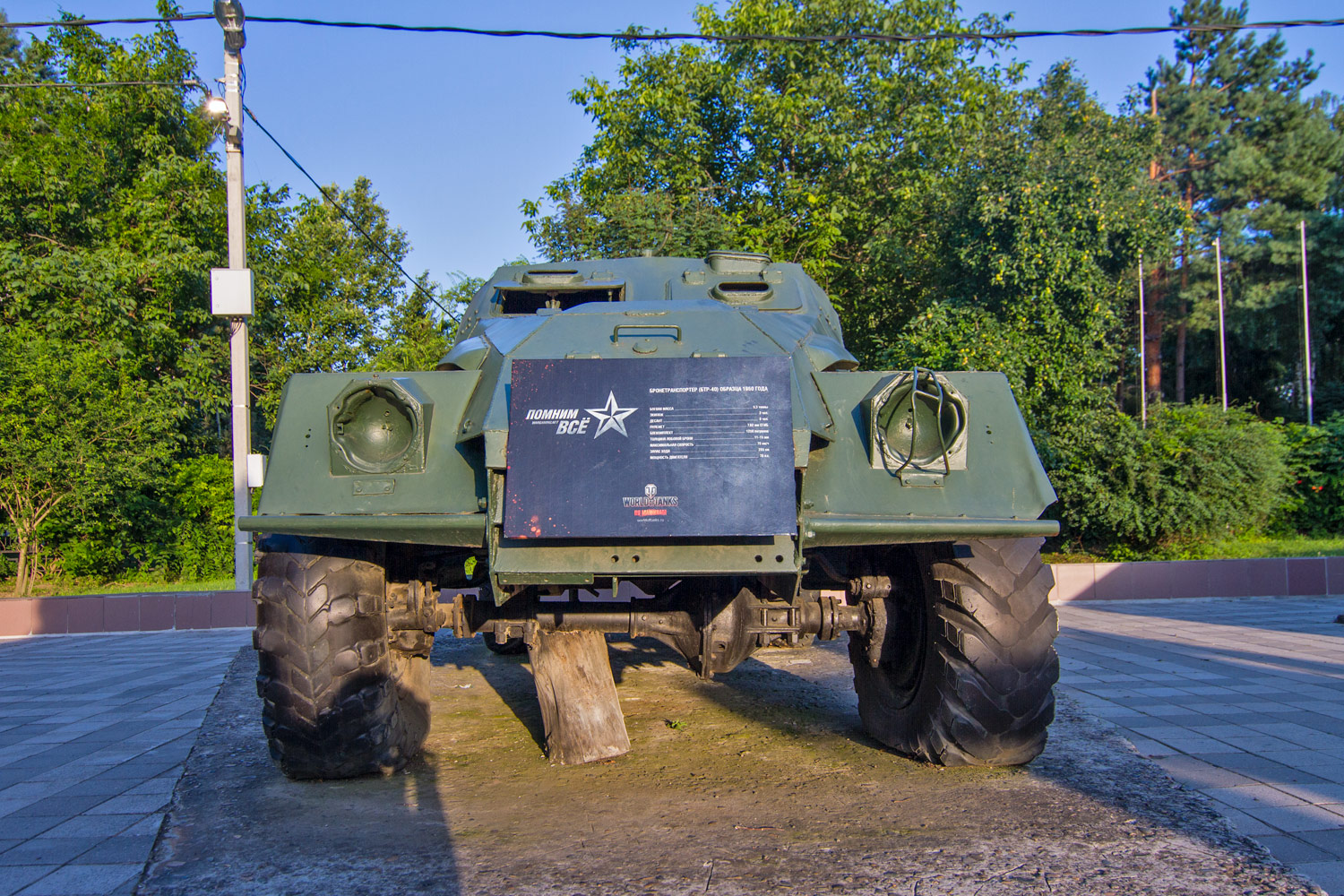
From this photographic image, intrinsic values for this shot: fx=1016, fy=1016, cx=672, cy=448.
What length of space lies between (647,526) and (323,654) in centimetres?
142

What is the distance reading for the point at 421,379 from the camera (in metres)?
4.03

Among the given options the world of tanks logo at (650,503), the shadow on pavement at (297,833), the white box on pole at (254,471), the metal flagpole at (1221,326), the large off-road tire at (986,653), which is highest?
the metal flagpole at (1221,326)

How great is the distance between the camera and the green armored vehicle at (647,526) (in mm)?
3502

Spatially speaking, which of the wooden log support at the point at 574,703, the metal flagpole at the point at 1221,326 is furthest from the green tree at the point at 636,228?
the metal flagpole at the point at 1221,326

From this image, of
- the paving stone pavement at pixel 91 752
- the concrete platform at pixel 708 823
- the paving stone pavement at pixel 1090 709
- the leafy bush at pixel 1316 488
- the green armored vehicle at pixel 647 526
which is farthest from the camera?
the leafy bush at pixel 1316 488

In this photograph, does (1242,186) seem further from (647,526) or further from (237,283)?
(647,526)

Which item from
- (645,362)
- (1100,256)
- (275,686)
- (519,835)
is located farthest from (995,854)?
(1100,256)

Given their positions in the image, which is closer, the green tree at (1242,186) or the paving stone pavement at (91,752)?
the paving stone pavement at (91,752)

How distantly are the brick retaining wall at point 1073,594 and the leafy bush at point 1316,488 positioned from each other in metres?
5.58

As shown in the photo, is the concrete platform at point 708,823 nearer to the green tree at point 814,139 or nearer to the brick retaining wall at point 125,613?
the brick retaining wall at point 125,613

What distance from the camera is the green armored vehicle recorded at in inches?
138

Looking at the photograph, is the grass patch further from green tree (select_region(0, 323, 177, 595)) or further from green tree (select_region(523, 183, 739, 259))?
green tree (select_region(0, 323, 177, 595))

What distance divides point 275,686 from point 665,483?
1738mm

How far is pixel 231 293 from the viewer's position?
10406 millimetres
